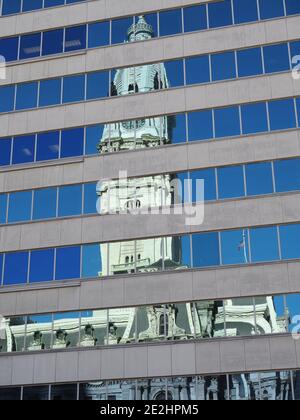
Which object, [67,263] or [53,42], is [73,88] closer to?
[53,42]

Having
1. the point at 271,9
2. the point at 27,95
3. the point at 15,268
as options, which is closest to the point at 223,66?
the point at 271,9

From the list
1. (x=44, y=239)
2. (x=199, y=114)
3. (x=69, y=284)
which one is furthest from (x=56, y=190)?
(x=199, y=114)

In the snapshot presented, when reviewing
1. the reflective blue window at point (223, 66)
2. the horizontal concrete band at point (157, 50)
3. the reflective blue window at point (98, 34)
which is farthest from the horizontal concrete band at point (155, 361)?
the reflective blue window at point (98, 34)

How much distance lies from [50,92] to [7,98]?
7.68 feet

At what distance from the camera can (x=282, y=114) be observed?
1166 inches

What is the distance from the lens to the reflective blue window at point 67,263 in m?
29.1

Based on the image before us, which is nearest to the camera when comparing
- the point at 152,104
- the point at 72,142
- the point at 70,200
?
the point at 70,200

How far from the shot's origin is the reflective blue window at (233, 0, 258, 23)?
31.5m

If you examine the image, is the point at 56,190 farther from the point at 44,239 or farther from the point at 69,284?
the point at 69,284

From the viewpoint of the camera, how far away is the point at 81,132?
31609 mm

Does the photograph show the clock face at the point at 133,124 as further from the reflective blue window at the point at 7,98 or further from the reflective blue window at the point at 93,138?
the reflective blue window at the point at 7,98

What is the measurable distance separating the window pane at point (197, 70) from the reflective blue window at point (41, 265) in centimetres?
1057
